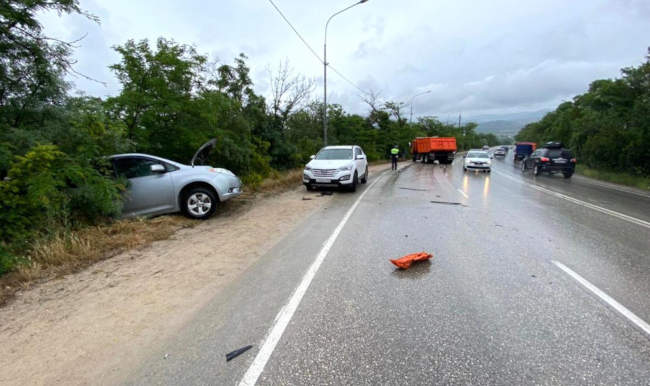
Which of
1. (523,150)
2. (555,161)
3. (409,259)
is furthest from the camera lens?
(523,150)

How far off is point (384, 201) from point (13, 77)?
8.70 metres

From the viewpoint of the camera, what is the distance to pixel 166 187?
6934 millimetres

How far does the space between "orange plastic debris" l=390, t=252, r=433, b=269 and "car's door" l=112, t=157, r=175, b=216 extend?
519cm

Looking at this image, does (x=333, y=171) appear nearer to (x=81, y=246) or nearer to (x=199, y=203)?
(x=199, y=203)

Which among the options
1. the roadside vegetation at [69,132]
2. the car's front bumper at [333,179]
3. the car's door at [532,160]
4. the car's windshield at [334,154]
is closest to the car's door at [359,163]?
the car's windshield at [334,154]

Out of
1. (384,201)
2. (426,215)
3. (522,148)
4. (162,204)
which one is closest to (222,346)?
(162,204)

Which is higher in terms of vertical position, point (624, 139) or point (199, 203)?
point (624, 139)

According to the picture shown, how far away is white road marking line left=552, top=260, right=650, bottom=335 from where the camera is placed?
A: 9.73ft

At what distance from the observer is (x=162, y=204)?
6977mm

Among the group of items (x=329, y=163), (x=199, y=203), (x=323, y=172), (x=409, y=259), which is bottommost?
(x=409, y=259)

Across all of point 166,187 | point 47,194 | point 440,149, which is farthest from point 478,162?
point 47,194

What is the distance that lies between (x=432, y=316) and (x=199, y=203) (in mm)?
5799

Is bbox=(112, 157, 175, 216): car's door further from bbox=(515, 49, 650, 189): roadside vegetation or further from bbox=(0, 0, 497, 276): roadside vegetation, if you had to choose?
bbox=(515, 49, 650, 189): roadside vegetation

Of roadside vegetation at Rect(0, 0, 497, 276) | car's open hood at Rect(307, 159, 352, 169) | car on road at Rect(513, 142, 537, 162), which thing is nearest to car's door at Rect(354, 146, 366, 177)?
car's open hood at Rect(307, 159, 352, 169)
